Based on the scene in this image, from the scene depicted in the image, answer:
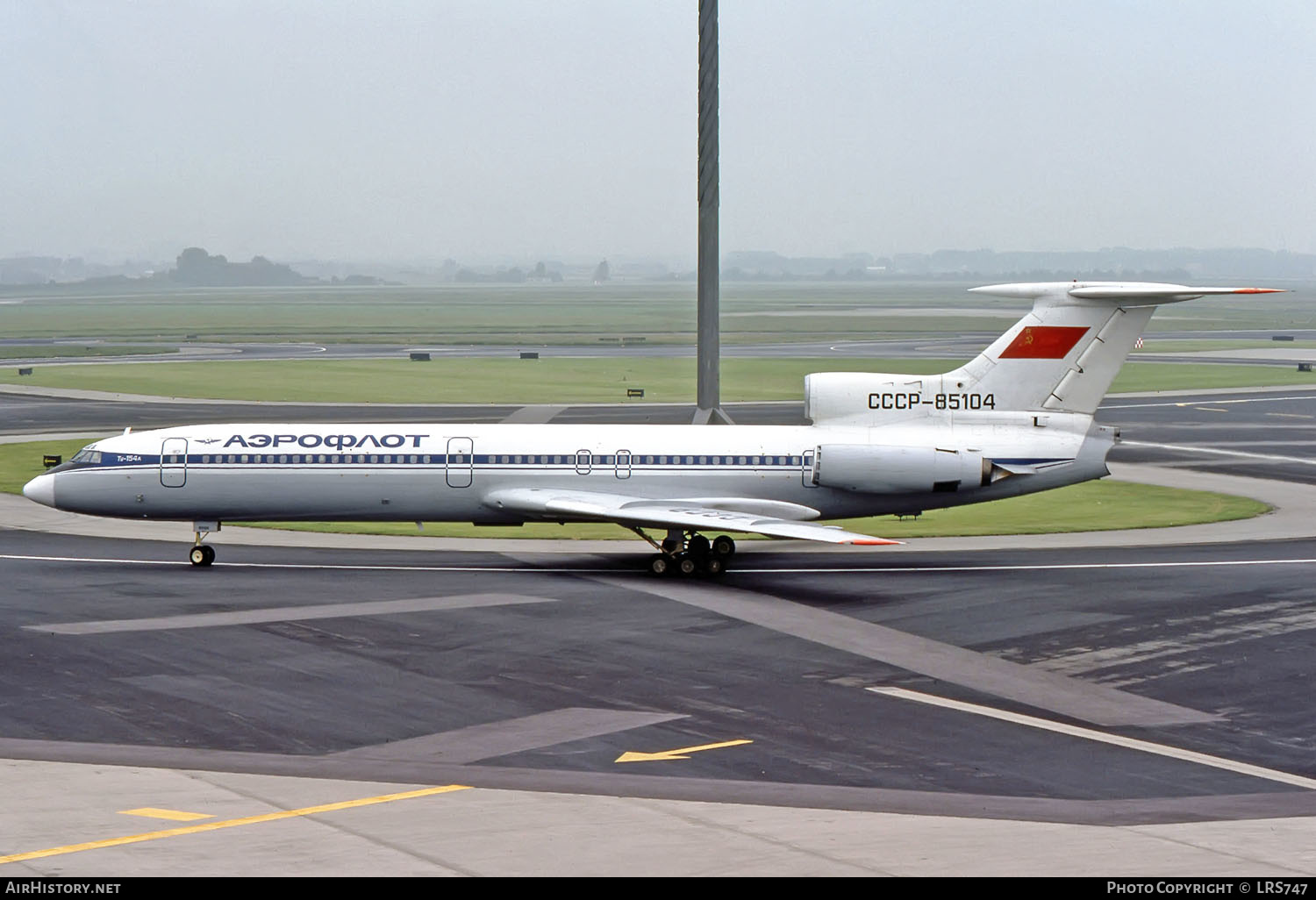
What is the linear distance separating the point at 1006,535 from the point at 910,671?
1574 cm

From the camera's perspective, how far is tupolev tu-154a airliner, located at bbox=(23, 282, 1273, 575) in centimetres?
3472

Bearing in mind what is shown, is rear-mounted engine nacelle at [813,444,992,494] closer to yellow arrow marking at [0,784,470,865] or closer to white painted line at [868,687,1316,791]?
white painted line at [868,687,1316,791]

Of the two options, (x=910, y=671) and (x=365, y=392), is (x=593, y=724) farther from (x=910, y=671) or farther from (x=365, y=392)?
(x=365, y=392)

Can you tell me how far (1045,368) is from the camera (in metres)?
35.3

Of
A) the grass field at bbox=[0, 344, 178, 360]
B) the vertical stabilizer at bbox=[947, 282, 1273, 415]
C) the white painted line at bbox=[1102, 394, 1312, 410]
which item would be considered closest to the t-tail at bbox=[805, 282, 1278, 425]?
the vertical stabilizer at bbox=[947, 282, 1273, 415]

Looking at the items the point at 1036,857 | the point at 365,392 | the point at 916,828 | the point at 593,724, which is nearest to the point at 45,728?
the point at 593,724

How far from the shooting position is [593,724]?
2175 centimetres

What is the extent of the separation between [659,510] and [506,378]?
6084 centimetres

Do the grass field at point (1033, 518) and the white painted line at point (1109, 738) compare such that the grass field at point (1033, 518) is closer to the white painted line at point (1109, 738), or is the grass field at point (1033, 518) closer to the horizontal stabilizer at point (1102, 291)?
the horizontal stabilizer at point (1102, 291)

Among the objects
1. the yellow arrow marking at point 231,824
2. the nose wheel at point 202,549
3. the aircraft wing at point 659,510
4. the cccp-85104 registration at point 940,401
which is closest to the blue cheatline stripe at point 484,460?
the aircraft wing at point 659,510

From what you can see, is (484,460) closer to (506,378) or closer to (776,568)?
(776,568)

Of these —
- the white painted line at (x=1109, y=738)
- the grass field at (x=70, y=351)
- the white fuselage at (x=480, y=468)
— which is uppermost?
the grass field at (x=70, y=351)

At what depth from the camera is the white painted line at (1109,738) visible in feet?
64.6

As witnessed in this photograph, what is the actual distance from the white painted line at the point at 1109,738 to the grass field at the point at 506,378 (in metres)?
55.0
